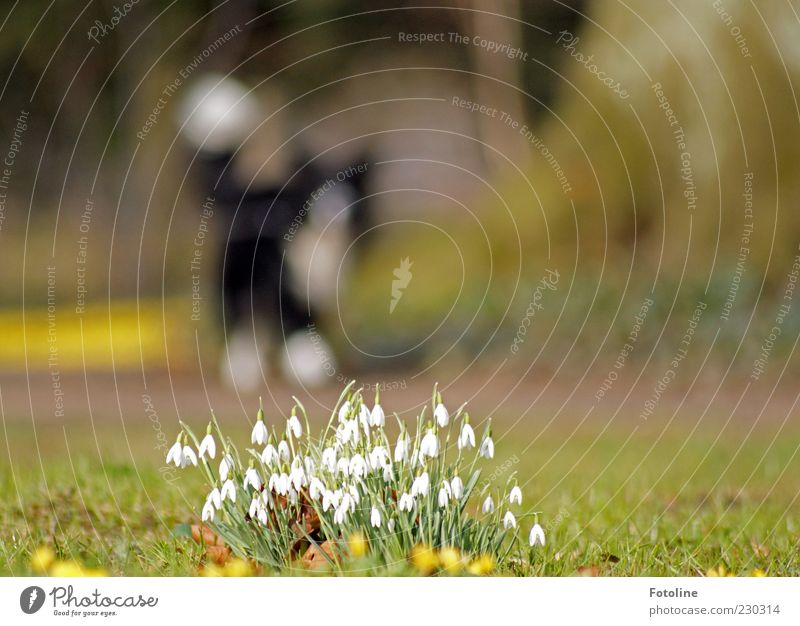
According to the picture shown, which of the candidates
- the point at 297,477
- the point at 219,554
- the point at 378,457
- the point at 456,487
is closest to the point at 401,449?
the point at 378,457

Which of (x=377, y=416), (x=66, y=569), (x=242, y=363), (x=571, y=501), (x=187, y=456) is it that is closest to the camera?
(x=377, y=416)

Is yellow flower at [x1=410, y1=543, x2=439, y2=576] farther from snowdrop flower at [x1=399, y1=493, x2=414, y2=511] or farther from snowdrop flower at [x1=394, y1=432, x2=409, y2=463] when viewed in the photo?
snowdrop flower at [x1=394, y1=432, x2=409, y2=463]

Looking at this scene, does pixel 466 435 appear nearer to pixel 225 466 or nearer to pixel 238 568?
pixel 225 466

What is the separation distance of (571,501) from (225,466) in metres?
1.65

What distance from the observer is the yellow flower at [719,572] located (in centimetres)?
300

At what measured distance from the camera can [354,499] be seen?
2646 mm

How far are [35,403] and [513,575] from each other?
518cm

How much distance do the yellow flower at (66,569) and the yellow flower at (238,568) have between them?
458 millimetres

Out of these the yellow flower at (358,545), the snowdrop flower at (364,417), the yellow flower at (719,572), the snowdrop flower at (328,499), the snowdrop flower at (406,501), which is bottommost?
the yellow flower at (719,572)

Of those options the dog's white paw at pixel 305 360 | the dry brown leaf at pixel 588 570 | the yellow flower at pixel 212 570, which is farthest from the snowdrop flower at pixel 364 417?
the dog's white paw at pixel 305 360

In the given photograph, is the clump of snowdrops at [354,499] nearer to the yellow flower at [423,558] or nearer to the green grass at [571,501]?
the yellow flower at [423,558]

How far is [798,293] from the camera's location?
6.69m
